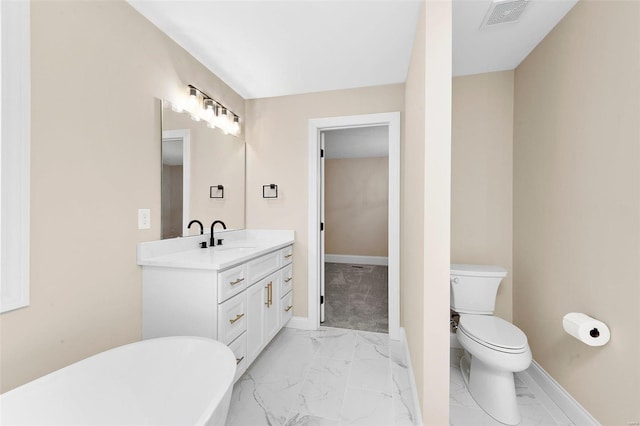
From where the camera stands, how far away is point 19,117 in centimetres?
105

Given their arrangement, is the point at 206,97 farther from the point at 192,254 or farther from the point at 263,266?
the point at 263,266

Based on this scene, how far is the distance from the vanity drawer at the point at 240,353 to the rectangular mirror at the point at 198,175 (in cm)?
82

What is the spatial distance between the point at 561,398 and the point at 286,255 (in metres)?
2.07

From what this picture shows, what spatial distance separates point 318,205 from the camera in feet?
8.63

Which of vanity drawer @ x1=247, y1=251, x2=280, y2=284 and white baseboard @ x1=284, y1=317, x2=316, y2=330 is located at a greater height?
vanity drawer @ x1=247, y1=251, x2=280, y2=284

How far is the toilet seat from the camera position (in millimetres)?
1438

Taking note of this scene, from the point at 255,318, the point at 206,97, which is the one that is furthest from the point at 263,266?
the point at 206,97

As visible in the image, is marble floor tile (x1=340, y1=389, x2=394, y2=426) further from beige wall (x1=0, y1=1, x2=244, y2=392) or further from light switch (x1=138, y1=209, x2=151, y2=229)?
light switch (x1=138, y1=209, x2=151, y2=229)

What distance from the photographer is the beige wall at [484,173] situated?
2.15 metres

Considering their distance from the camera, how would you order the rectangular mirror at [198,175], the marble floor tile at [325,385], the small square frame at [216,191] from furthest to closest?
the small square frame at [216,191] < the rectangular mirror at [198,175] < the marble floor tile at [325,385]

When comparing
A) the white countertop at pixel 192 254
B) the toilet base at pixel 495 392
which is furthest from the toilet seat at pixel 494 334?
the white countertop at pixel 192 254

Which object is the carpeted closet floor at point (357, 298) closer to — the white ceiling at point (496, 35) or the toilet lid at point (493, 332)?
the toilet lid at point (493, 332)

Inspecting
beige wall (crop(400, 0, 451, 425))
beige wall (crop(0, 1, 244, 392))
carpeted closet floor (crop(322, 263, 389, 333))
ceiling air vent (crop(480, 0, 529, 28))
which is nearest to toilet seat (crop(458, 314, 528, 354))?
beige wall (crop(400, 0, 451, 425))

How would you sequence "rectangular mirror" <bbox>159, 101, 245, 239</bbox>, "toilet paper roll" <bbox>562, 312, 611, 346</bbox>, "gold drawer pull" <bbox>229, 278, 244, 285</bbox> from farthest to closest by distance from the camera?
"rectangular mirror" <bbox>159, 101, 245, 239</bbox>, "gold drawer pull" <bbox>229, 278, 244, 285</bbox>, "toilet paper roll" <bbox>562, 312, 611, 346</bbox>
